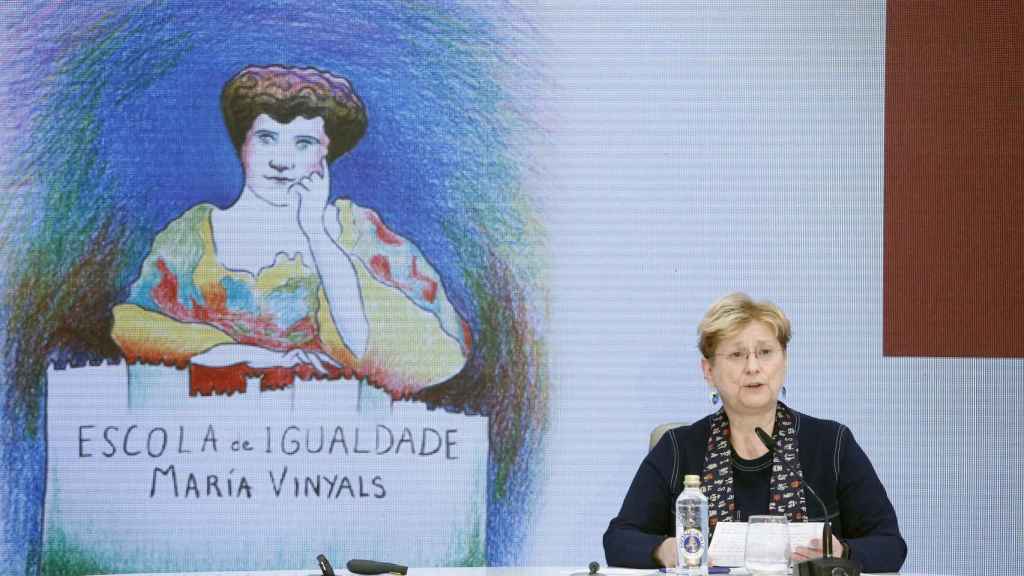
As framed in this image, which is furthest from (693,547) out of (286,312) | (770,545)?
(286,312)

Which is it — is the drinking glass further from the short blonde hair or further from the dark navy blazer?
the short blonde hair

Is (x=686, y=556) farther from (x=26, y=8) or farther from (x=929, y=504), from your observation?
(x=26, y=8)

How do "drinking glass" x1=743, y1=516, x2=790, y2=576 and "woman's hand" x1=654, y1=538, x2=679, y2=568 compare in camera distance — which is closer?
"drinking glass" x1=743, y1=516, x2=790, y2=576

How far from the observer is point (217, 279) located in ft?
12.5

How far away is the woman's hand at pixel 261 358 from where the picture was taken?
3824 millimetres

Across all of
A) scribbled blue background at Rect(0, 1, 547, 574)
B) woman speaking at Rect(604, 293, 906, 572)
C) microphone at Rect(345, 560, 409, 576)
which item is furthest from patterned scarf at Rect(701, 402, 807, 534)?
scribbled blue background at Rect(0, 1, 547, 574)

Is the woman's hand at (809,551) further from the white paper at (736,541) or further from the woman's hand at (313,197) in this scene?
the woman's hand at (313,197)

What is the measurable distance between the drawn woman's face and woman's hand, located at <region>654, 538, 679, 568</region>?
1.83m

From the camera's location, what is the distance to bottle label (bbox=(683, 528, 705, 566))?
7.75 ft

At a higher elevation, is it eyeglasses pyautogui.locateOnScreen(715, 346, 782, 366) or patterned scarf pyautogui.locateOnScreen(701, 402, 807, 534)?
eyeglasses pyautogui.locateOnScreen(715, 346, 782, 366)

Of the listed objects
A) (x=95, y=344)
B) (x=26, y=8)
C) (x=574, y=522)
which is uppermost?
(x=26, y=8)

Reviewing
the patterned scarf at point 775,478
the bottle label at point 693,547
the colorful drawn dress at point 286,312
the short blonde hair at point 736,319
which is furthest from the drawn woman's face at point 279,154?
the bottle label at point 693,547

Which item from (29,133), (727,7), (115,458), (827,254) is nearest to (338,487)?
(115,458)

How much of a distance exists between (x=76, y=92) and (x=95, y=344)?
794 mm
